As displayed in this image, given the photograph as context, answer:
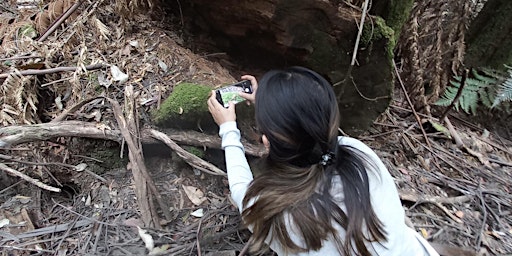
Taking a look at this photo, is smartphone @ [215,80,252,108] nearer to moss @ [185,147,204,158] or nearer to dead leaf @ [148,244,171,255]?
moss @ [185,147,204,158]

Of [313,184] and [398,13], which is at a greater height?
[398,13]

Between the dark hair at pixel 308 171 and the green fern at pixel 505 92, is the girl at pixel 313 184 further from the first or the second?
the green fern at pixel 505 92

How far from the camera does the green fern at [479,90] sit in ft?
12.2

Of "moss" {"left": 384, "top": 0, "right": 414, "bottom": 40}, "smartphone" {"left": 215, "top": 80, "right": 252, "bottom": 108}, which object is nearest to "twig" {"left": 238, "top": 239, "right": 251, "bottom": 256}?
"smartphone" {"left": 215, "top": 80, "right": 252, "bottom": 108}

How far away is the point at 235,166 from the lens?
2.01 metres

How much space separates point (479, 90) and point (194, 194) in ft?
10.0

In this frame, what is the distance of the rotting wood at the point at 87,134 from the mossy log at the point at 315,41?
809 millimetres

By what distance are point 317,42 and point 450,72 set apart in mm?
1818

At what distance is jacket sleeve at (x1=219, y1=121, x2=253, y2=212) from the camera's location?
6.36 ft

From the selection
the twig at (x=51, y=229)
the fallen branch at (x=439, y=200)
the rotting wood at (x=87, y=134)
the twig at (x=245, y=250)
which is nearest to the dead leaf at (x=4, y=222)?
the twig at (x=51, y=229)

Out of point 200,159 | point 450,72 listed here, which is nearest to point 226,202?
point 200,159

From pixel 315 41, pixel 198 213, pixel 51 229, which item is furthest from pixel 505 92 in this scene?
pixel 51 229

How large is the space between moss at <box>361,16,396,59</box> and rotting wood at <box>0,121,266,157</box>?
3.36 ft

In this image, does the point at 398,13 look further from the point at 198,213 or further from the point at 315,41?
the point at 198,213
